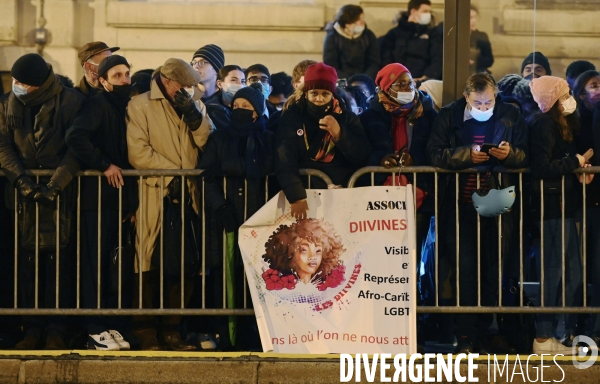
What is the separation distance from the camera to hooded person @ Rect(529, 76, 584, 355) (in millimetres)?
8594

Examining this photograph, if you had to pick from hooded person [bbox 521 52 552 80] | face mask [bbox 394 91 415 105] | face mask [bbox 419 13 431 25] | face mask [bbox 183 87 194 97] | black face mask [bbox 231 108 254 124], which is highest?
face mask [bbox 419 13 431 25]

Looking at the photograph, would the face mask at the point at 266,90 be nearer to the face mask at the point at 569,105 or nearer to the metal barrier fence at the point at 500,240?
the metal barrier fence at the point at 500,240

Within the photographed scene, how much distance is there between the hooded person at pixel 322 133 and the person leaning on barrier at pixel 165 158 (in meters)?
0.71

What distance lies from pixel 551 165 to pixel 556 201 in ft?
1.02

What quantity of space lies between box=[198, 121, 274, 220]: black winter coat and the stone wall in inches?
221

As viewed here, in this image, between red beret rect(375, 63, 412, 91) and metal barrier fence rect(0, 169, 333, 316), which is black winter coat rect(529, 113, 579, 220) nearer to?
red beret rect(375, 63, 412, 91)

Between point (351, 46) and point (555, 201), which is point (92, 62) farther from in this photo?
point (351, 46)

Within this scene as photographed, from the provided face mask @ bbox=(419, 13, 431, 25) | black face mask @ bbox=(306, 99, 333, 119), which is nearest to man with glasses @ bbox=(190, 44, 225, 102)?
black face mask @ bbox=(306, 99, 333, 119)

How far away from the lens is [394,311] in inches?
328

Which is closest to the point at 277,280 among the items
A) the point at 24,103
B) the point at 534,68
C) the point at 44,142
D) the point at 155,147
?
the point at 155,147

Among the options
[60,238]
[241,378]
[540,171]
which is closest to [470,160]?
[540,171]

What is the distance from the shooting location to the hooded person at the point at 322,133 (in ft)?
28.1

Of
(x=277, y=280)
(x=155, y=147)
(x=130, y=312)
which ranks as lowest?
(x=130, y=312)

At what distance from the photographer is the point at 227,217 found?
28.2 feet
